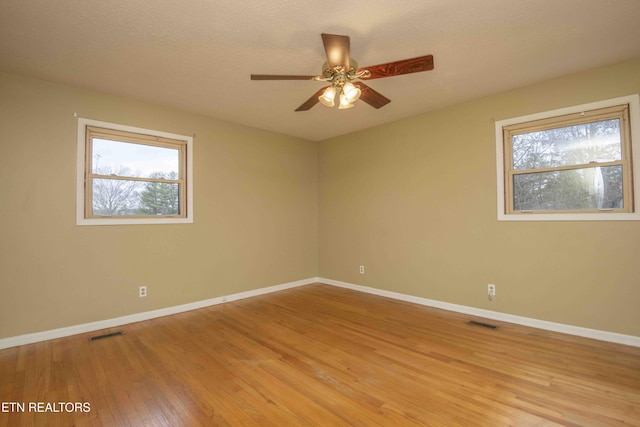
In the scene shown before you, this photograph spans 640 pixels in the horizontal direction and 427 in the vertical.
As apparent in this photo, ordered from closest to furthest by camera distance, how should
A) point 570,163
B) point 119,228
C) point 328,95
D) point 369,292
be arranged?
point 328,95
point 570,163
point 119,228
point 369,292

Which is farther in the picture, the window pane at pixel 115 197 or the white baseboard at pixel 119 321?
the window pane at pixel 115 197

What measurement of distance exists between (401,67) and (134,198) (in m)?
3.26

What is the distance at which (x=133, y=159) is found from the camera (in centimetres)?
353

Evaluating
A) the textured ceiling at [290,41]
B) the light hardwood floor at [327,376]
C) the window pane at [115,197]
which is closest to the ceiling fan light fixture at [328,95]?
the textured ceiling at [290,41]

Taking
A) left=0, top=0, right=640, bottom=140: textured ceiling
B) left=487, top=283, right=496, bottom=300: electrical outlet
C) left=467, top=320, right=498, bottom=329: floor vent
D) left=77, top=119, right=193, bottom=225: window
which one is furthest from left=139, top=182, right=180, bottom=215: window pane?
left=487, top=283, right=496, bottom=300: electrical outlet

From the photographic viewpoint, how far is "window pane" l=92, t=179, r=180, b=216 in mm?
3312

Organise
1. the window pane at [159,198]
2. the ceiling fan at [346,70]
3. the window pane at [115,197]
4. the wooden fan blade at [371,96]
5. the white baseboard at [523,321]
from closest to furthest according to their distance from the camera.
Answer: the ceiling fan at [346,70]
the wooden fan blade at [371,96]
the white baseboard at [523,321]
the window pane at [115,197]
the window pane at [159,198]

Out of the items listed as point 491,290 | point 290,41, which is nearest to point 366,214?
point 491,290

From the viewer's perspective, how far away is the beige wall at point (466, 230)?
2.81 meters

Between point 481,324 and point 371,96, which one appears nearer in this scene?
point 371,96

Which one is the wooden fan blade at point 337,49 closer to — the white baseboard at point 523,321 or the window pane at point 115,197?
the window pane at point 115,197

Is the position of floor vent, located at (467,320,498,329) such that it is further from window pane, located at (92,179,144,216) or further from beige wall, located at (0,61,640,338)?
window pane, located at (92,179,144,216)

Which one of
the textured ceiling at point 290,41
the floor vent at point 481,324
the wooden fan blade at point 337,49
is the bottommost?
the floor vent at point 481,324

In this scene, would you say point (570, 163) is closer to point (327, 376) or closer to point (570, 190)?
point (570, 190)
